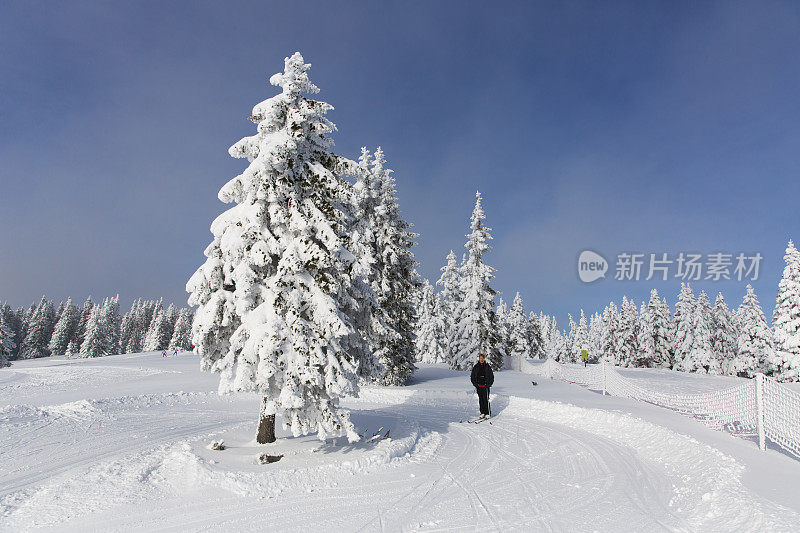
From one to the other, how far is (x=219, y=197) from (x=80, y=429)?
773 cm

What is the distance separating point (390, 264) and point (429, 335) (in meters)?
36.1

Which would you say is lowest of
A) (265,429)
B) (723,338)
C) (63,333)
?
(63,333)

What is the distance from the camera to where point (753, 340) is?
1838 inches

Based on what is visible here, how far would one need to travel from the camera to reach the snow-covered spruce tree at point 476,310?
108 feet

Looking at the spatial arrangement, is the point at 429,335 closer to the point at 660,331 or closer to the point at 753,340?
the point at 660,331

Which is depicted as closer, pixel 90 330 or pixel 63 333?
pixel 90 330

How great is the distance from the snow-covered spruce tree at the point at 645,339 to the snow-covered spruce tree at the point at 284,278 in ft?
204

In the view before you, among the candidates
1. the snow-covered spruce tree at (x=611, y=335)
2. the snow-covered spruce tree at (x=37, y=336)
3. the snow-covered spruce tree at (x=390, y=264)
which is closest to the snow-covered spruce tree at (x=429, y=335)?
the snow-covered spruce tree at (x=611, y=335)

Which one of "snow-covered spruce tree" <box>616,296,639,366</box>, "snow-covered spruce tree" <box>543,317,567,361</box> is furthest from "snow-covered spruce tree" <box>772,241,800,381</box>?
"snow-covered spruce tree" <box>543,317,567,361</box>

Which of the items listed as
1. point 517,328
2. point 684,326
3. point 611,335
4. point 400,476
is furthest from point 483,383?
point 611,335

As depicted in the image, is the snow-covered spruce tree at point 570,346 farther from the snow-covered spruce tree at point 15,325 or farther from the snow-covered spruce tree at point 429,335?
the snow-covered spruce tree at point 15,325

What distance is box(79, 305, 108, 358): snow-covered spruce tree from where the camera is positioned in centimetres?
6531

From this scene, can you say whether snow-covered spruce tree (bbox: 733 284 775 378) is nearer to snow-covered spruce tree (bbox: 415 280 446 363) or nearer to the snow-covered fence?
snow-covered spruce tree (bbox: 415 280 446 363)

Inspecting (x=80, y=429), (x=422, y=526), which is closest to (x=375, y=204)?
(x=80, y=429)
